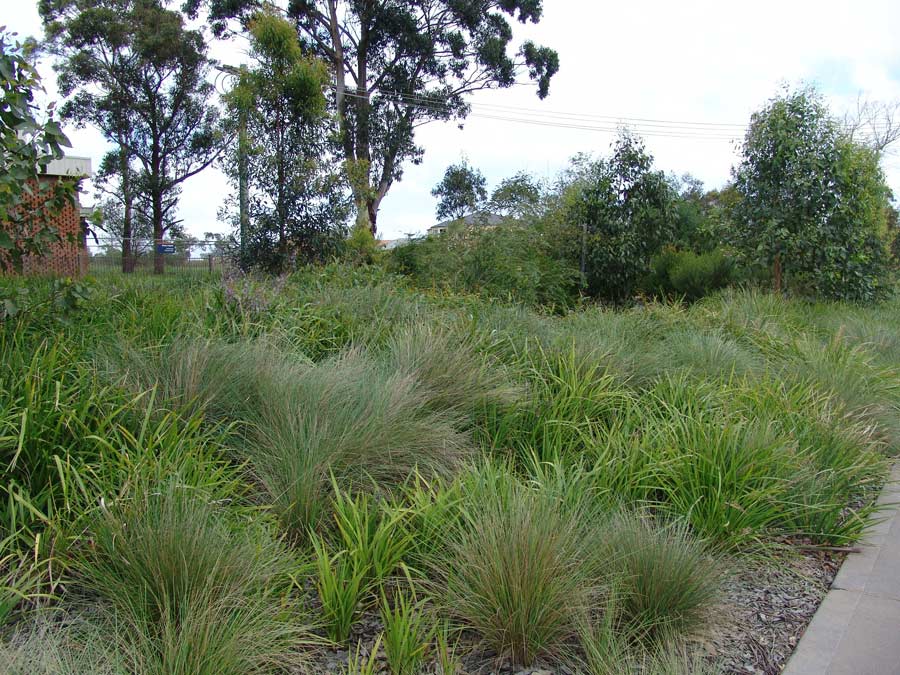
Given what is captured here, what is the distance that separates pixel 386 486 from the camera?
344 centimetres

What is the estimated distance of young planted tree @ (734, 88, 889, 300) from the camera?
1086 cm

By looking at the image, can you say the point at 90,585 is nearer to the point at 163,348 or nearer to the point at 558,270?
the point at 163,348

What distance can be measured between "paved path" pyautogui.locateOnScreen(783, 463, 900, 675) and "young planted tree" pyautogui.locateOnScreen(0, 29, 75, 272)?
14.3 ft

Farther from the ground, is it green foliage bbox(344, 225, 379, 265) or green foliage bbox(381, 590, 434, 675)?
green foliage bbox(344, 225, 379, 265)

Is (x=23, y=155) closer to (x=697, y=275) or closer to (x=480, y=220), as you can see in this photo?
(x=480, y=220)

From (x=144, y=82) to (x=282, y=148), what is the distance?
68.4 ft

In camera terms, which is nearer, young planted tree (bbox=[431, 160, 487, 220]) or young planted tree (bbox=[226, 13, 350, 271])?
young planted tree (bbox=[226, 13, 350, 271])

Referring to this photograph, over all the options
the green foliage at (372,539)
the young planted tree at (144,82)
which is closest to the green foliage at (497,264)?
the green foliage at (372,539)

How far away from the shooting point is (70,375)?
3701 millimetres

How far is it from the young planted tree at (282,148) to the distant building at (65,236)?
2384mm

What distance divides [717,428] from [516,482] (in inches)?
51.8

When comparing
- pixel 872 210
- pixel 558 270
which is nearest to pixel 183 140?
pixel 558 270

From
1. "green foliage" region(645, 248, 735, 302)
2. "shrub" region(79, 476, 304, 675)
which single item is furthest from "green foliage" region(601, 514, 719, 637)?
"green foliage" region(645, 248, 735, 302)

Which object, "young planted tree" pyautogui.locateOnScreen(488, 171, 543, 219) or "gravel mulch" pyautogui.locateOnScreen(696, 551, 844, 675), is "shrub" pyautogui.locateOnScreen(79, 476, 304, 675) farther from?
"young planted tree" pyautogui.locateOnScreen(488, 171, 543, 219)
